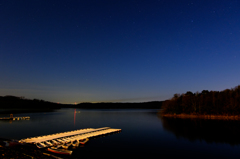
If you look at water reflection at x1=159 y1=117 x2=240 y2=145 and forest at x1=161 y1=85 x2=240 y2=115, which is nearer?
water reflection at x1=159 y1=117 x2=240 y2=145

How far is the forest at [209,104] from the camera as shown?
204 ft

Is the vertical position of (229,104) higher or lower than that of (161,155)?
higher

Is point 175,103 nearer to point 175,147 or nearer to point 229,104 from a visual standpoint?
point 229,104

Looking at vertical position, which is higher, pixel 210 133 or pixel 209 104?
pixel 209 104

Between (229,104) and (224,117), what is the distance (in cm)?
639

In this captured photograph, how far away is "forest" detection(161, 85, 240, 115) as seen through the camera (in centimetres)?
6228

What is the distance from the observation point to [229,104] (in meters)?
62.3

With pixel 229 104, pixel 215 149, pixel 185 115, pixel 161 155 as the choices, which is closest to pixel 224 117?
pixel 229 104

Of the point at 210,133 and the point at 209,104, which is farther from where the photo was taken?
the point at 209,104

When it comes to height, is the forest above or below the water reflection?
above

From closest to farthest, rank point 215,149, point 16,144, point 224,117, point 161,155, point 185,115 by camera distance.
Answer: point 16,144, point 161,155, point 215,149, point 224,117, point 185,115

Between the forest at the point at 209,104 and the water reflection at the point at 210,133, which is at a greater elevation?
the forest at the point at 209,104

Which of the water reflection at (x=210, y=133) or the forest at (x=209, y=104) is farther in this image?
the forest at (x=209, y=104)

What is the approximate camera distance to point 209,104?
233 feet
